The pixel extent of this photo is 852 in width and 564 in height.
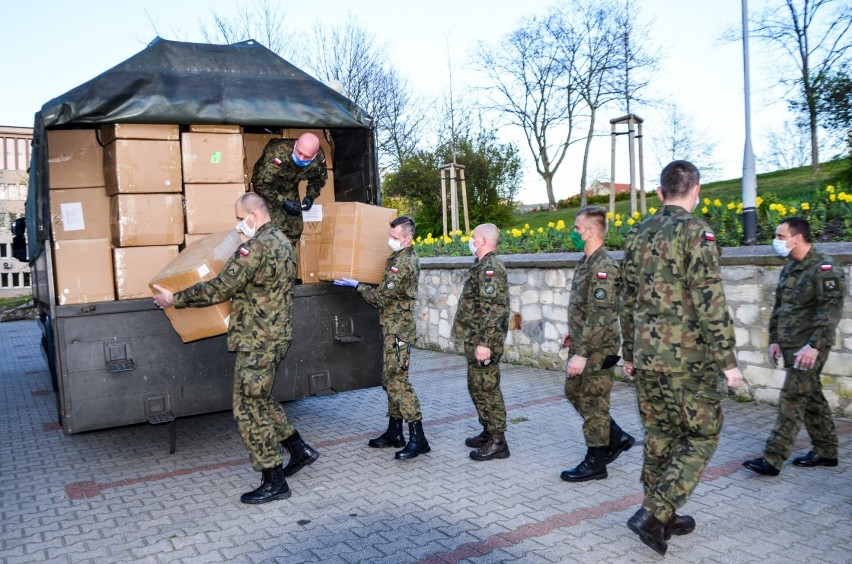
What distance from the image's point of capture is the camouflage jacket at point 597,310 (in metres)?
4.39

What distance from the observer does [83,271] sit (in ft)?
16.3

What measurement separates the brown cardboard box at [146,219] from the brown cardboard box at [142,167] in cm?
6

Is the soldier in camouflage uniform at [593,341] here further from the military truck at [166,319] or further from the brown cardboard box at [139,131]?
the brown cardboard box at [139,131]

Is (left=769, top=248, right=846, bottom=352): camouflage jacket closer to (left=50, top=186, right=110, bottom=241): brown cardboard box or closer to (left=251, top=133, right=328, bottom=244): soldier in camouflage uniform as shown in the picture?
(left=251, top=133, right=328, bottom=244): soldier in camouflage uniform

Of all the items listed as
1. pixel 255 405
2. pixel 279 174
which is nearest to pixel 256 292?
pixel 255 405

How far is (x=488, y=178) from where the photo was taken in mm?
21125

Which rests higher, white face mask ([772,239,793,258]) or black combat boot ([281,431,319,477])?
white face mask ([772,239,793,258])

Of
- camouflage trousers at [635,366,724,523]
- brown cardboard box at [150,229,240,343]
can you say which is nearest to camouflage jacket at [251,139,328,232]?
brown cardboard box at [150,229,240,343]

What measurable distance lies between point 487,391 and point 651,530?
1.88 meters

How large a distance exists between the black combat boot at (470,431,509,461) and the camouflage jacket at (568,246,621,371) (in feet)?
3.38

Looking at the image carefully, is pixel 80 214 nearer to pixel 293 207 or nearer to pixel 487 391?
pixel 293 207

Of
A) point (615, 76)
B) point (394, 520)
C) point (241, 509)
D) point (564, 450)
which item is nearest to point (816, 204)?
point (564, 450)

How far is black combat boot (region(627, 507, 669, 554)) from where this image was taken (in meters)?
3.43

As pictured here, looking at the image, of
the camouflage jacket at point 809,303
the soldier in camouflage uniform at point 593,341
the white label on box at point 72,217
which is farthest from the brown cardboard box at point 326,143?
the camouflage jacket at point 809,303
